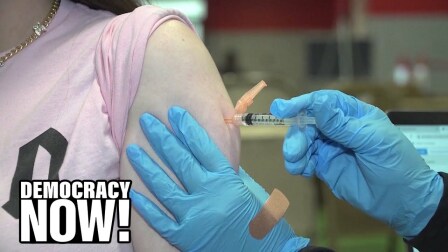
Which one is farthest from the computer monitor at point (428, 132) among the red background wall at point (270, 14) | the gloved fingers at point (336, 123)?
the red background wall at point (270, 14)

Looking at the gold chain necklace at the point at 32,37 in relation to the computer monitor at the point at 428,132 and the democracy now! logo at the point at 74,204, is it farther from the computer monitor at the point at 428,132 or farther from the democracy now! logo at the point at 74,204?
the computer monitor at the point at 428,132

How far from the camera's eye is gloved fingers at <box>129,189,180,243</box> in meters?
0.93

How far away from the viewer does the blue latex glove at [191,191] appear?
937mm

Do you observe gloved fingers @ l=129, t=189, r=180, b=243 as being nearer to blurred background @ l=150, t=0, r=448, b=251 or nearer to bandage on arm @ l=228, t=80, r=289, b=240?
bandage on arm @ l=228, t=80, r=289, b=240

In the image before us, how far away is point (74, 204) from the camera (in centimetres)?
98

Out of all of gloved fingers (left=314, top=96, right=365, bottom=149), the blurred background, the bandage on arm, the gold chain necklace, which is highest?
the gold chain necklace

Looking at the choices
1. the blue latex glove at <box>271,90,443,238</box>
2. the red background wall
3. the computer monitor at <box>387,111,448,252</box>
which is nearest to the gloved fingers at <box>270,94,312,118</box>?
the blue latex glove at <box>271,90,443,238</box>

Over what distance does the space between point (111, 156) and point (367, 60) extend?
267 inches

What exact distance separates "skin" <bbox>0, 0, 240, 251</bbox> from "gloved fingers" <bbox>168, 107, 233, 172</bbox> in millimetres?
19

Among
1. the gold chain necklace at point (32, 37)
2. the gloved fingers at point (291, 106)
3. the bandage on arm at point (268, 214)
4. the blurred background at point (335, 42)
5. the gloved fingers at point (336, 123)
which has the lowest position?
the blurred background at point (335, 42)

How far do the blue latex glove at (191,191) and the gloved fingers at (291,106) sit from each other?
109 millimetres

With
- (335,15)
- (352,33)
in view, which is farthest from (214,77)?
(335,15)

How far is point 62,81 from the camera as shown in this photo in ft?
3.32

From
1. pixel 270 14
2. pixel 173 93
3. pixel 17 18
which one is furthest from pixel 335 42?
pixel 173 93
